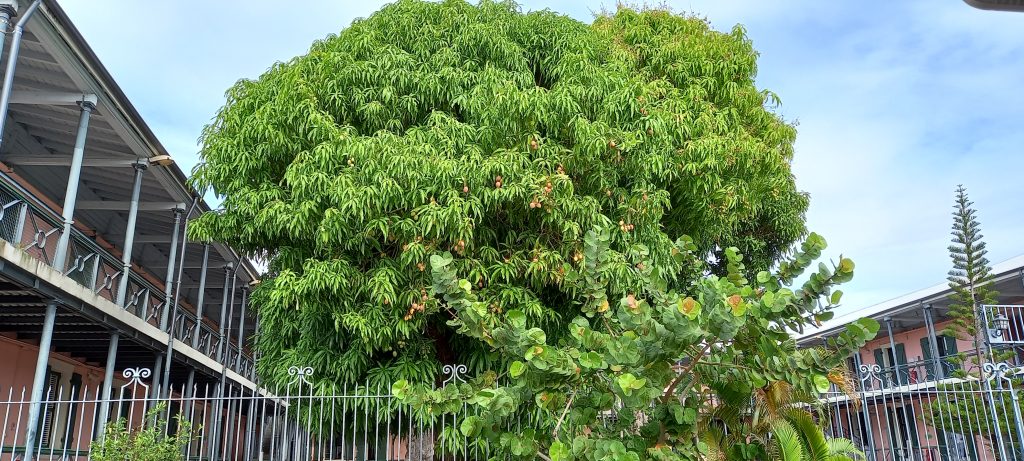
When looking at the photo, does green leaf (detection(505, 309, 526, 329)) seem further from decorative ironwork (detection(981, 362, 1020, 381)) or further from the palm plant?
decorative ironwork (detection(981, 362, 1020, 381))

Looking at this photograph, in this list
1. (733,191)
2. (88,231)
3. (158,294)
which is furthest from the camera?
(88,231)

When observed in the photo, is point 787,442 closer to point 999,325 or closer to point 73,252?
point 999,325

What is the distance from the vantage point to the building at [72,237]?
8367 mm

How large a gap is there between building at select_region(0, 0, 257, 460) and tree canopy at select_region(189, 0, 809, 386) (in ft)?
6.04

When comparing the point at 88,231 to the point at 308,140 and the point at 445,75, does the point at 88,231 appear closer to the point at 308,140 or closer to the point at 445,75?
the point at 308,140

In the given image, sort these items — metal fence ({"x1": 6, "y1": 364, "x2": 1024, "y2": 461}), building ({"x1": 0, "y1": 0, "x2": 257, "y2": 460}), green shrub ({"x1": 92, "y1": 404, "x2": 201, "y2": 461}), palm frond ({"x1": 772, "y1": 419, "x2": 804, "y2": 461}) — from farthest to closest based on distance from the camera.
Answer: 1. building ({"x1": 0, "y1": 0, "x2": 257, "y2": 460})
2. green shrub ({"x1": 92, "y1": 404, "x2": 201, "y2": 461})
3. metal fence ({"x1": 6, "y1": 364, "x2": 1024, "y2": 461})
4. palm frond ({"x1": 772, "y1": 419, "x2": 804, "y2": 461})

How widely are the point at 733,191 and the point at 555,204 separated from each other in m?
2.61

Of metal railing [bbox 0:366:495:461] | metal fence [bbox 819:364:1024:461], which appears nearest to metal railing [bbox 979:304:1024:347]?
metal fence [bbox 819:364:1024:461]

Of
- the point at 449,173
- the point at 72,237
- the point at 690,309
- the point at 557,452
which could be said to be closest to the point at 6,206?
the point at 72,237

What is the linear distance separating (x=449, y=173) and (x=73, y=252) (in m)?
6.64

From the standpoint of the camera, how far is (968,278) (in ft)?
53.5

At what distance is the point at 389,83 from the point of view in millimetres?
8234

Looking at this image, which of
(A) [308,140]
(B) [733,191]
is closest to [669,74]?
(B) [733,191]

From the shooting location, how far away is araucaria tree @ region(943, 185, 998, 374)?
1595 centimetres
